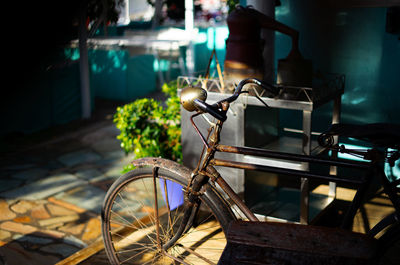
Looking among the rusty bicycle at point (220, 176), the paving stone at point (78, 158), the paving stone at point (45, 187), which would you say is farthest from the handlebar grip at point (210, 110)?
the paving stone at point (78, 158)

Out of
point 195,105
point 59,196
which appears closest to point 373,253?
point 195,105

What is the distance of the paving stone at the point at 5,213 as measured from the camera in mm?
5555

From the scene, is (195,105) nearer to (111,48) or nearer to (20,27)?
(20,27)

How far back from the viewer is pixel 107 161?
297 inches

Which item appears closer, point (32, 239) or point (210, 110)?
point (210, 110)

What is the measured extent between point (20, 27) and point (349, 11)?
6.67 metres

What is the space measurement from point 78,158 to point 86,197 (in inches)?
66.4

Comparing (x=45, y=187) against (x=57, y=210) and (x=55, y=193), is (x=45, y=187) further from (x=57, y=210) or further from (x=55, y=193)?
(x=57, y=210)

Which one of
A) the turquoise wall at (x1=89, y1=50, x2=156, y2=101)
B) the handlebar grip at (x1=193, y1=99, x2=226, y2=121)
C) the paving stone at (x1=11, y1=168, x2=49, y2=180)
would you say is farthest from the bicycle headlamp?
the turquoise wall at (x1=89, y1=50, x2=156, y2=101)

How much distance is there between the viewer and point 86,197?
617 cm

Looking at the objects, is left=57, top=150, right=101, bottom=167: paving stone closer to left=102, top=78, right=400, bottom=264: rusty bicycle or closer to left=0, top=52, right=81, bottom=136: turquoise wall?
left=0, top=52, right=81, bottom=136: turquoise wall

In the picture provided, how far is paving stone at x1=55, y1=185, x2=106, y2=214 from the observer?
233 inches

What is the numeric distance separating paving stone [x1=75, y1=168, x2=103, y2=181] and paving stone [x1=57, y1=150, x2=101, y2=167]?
40 cm

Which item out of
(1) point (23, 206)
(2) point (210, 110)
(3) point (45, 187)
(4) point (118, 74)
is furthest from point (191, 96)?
(4) point (118, 74)
